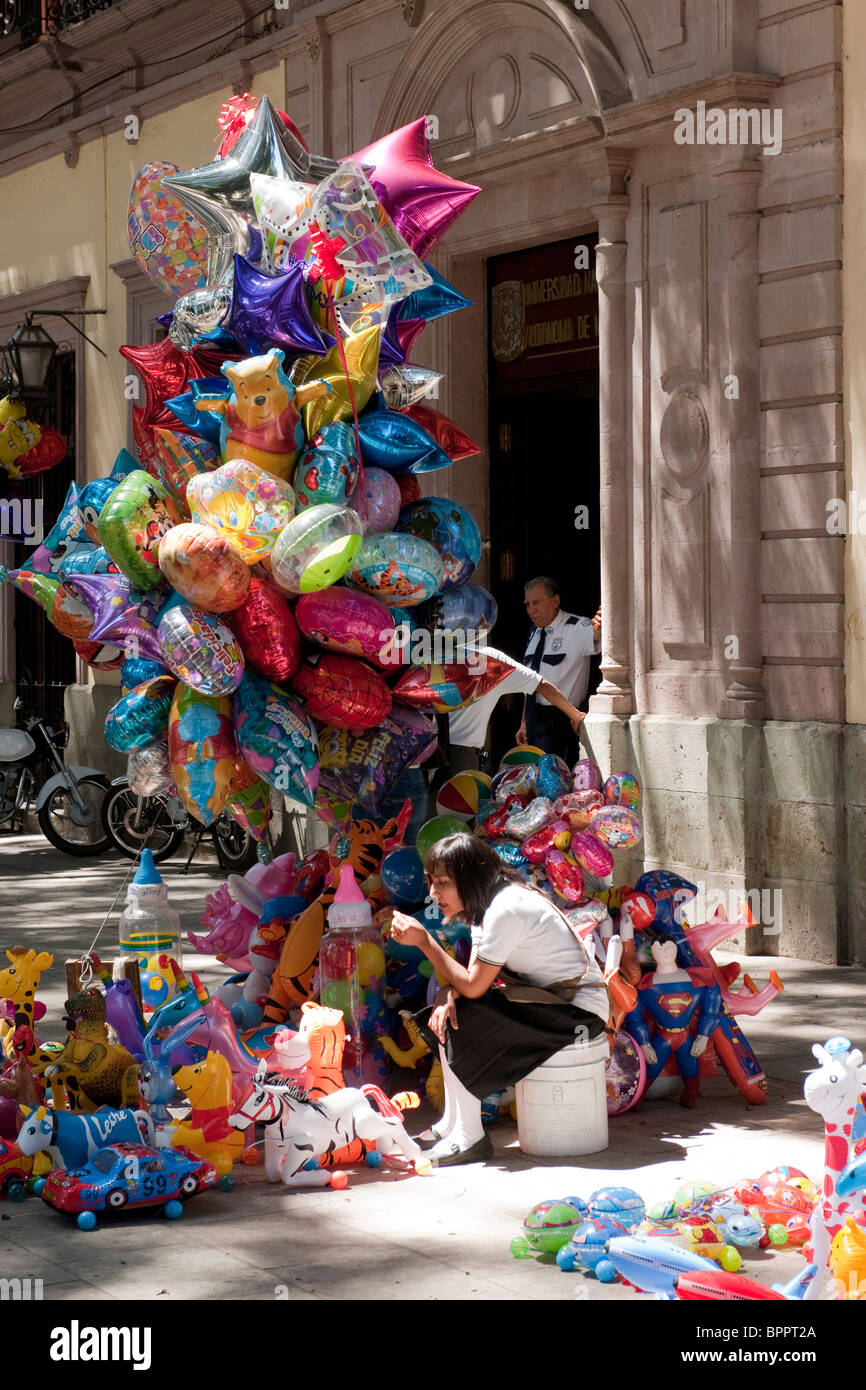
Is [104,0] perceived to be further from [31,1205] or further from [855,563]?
[31,1205]

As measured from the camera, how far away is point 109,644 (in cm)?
697

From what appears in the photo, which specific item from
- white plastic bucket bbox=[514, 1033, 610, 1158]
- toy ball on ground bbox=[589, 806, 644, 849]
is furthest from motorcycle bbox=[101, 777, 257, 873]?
white plastic bucket bbox=[514, 1033, 610, 1158]

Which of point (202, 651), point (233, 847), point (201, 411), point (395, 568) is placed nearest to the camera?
point (202, 651)

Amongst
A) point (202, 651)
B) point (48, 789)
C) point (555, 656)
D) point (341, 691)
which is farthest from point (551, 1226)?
point (48, 789)

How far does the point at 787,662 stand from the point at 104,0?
9.98 m

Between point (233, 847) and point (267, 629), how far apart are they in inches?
262

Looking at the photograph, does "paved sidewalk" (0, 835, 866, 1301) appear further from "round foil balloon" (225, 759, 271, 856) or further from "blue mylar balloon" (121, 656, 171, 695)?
"blue mylar balloon" (121, 656, 171, 695)

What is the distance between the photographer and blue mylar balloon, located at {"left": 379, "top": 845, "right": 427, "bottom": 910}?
6.81 meters

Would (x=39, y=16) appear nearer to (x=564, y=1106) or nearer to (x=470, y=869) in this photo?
(x=470, y=869)

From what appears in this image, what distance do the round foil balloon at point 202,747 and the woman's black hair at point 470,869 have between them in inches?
37.5

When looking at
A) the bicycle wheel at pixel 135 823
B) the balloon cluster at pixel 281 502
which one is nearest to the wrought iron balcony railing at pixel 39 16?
the bicycle wheel at pixel 135 823

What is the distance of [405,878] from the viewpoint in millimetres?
6812

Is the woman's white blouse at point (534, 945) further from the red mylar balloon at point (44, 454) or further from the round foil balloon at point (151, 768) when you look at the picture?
the red mylar balloon at point (44, 454)

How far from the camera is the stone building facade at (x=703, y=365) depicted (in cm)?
914
